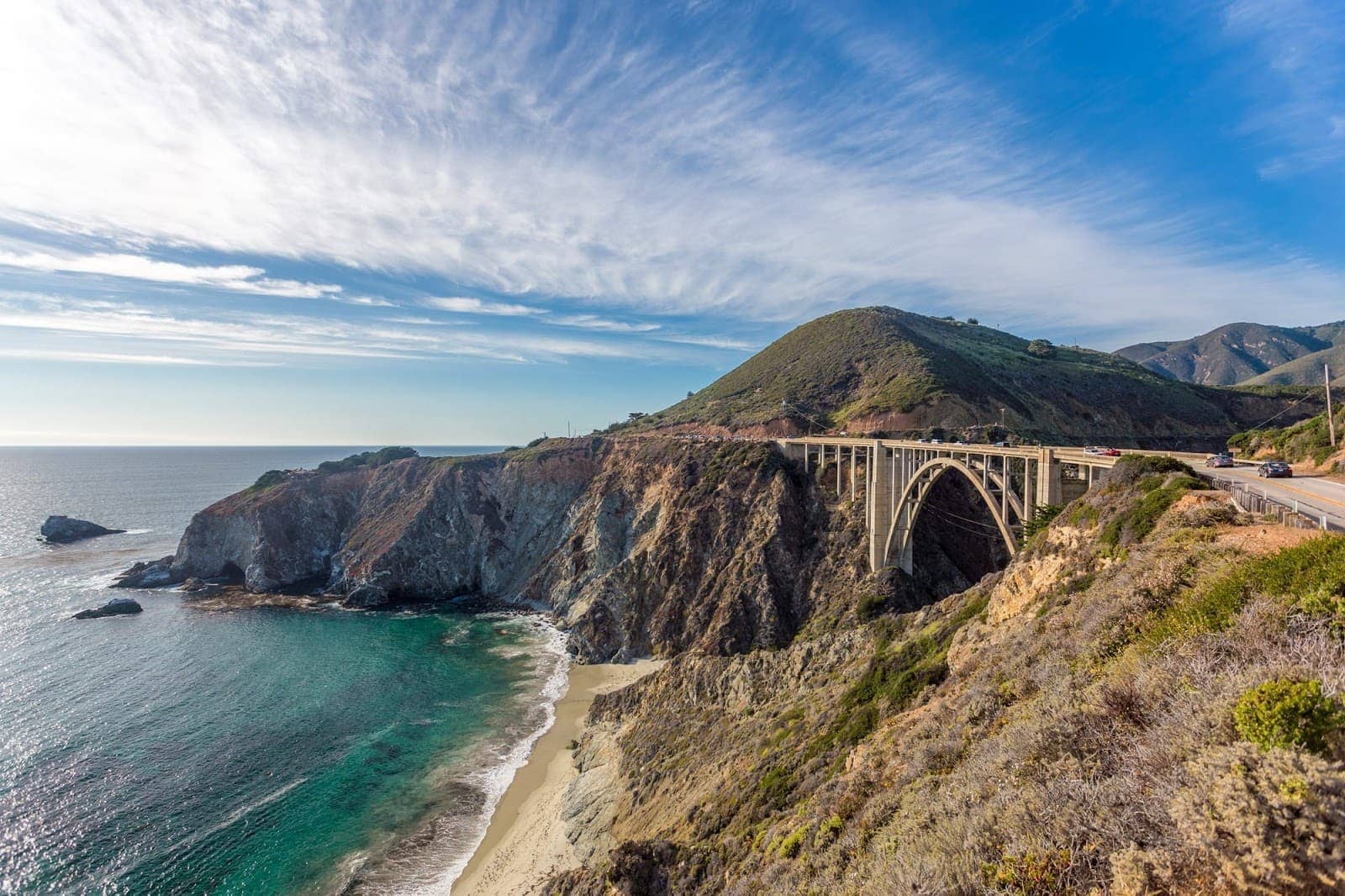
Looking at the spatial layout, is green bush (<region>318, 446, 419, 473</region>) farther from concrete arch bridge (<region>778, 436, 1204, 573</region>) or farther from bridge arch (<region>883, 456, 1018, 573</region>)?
bridge arch (<region>883, 456, 1018, 573</region>)

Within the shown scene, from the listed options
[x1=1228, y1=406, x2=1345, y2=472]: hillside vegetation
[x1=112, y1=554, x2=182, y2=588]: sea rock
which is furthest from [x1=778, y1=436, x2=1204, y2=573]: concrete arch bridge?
[x1=112, y1=554, x2=182, y2=588]: sea rock

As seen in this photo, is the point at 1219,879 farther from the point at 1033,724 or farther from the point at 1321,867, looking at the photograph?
the point at 1033,724

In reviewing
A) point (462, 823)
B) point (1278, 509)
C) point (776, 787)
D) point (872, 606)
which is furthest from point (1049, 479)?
point (462, 823)

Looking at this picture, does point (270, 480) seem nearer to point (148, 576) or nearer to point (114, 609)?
point (148, 576)

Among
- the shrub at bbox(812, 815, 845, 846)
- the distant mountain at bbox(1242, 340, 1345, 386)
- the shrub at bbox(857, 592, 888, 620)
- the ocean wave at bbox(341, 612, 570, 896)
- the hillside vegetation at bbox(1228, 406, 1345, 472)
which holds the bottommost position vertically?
the ocean wave at bbox(341, 612, 570, 896)

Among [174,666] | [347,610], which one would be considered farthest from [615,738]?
[347,610]
